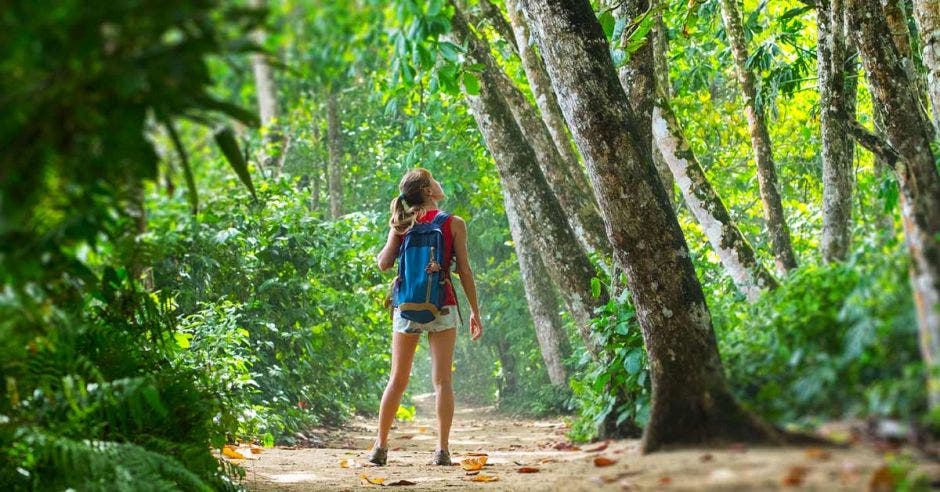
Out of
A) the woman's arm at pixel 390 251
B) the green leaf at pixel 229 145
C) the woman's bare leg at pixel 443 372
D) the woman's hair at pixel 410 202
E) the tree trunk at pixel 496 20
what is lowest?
the woman's bare leg at pixel 443 372

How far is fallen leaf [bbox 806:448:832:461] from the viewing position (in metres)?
1.90

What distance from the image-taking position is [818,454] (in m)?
1.92

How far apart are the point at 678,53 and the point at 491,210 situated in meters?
6.66

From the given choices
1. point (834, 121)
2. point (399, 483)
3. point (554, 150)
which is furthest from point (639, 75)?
point (554, 150)

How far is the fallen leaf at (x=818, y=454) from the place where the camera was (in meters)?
1.90

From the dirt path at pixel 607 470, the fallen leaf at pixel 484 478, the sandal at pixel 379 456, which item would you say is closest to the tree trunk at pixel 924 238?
the dirt path at pixel 607 470

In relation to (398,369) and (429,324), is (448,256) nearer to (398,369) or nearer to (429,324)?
(429,324)

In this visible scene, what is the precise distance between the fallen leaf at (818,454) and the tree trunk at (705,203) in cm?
365

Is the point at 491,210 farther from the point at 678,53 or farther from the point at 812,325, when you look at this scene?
the point at 812,325

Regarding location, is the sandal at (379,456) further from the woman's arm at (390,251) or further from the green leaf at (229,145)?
the green leaf at (229,145)

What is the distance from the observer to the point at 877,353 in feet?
6.36

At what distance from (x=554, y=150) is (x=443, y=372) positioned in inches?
157

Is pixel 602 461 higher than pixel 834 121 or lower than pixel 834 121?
lower

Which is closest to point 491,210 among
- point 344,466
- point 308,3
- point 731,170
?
point 731,170
